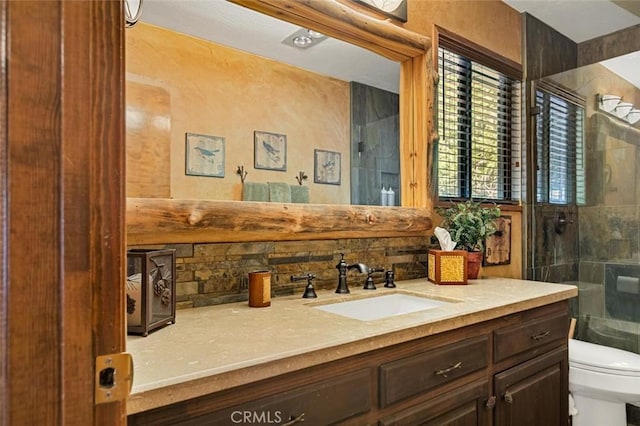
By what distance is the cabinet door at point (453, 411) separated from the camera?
1.16 metres

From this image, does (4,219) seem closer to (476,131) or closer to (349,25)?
(349,25)

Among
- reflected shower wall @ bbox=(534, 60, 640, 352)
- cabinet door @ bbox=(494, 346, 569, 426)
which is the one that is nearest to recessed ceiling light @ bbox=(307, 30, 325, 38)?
cabinet door @ bbox=(494, 346, 569, 426)

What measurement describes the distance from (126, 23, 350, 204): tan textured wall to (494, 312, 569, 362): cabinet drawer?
2.68ft

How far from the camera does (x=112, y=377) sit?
475 millimetres

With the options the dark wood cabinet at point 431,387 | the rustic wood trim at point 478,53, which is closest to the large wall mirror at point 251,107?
the rustic wood trim at point 478,53

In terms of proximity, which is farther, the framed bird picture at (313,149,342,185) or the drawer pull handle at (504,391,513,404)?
the framed bird picture at (313,149,342,185)

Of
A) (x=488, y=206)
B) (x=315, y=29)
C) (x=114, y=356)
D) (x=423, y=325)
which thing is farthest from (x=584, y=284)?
(x=114, y=356)

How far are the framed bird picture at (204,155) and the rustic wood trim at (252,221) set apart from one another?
13cm

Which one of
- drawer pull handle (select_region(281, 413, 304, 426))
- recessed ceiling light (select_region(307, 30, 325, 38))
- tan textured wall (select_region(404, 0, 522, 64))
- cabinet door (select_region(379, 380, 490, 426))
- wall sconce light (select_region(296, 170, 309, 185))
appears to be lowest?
cabinet door (select_region(379, 380, 490, 426))

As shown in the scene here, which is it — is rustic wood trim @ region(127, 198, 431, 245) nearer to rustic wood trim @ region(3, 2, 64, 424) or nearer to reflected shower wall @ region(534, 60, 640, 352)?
rustic wood trim @ region(3, 2, 64, 424)

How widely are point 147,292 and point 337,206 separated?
850mm

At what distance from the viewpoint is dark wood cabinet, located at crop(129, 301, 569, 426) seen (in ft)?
2.89

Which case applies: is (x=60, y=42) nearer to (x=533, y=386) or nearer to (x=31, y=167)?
(x=31, y=167)

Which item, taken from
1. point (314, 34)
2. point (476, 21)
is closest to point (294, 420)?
point (314, 34)
